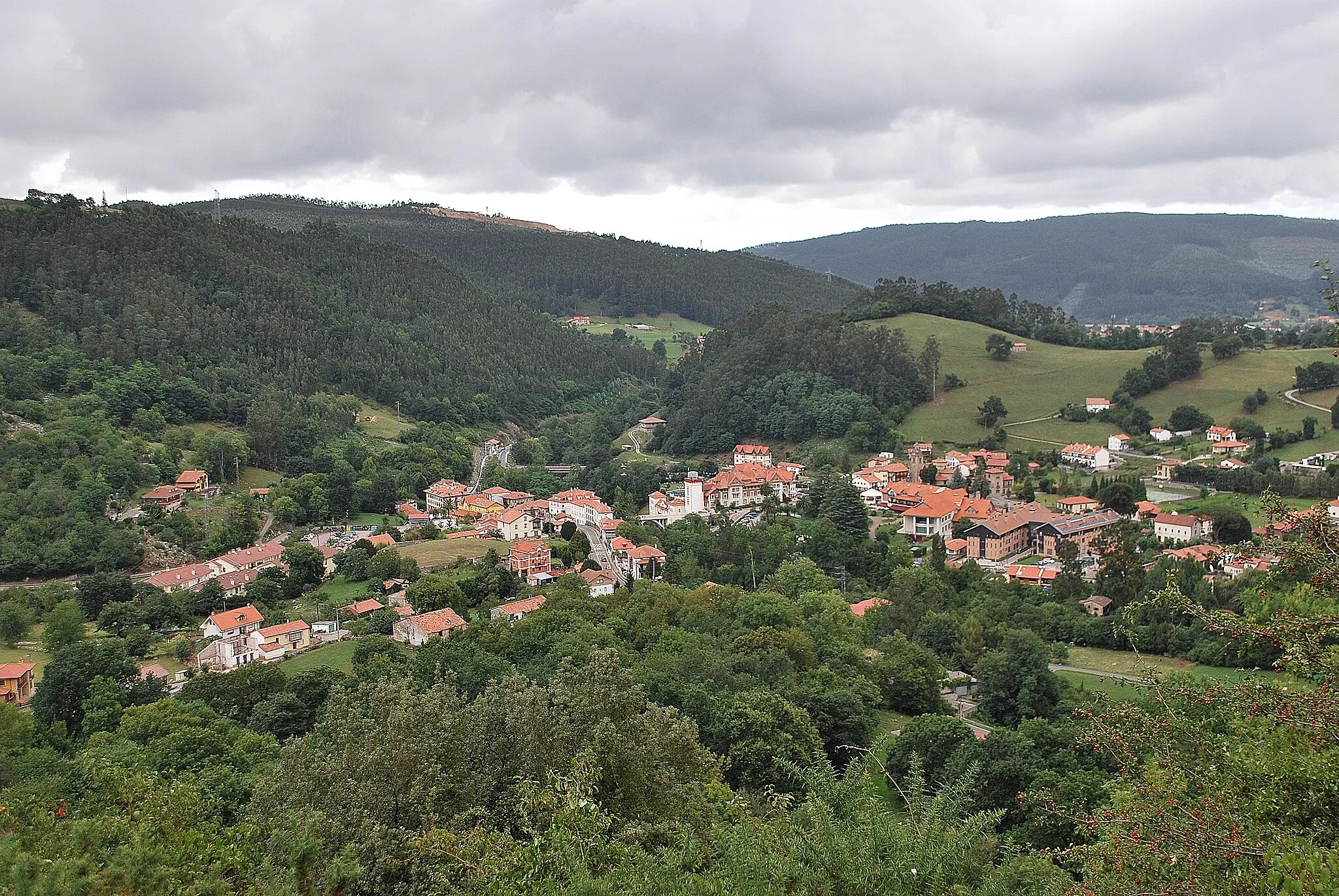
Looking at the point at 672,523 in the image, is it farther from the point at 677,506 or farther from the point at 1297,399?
the point at 1297,399

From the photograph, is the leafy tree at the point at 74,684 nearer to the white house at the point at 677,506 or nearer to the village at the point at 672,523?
the village at the point at 672,523

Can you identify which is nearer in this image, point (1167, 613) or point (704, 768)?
point (704, 768)

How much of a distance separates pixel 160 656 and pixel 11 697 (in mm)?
4466

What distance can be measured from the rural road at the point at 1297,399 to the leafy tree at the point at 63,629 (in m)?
55.1

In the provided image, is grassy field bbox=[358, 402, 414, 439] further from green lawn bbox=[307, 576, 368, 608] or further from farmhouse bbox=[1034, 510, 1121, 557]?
farmhouse bbox=[1034, 510, 1121, 557]

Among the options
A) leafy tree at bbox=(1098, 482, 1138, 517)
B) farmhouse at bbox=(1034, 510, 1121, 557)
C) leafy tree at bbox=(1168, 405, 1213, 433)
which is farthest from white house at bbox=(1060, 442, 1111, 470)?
farmhouse at bbox=(1034, 510, 1121, 557)

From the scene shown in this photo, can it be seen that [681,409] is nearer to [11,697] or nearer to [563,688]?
[11,697]

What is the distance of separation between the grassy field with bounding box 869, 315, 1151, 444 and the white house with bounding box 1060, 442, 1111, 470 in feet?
10.4

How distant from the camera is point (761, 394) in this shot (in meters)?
64.0

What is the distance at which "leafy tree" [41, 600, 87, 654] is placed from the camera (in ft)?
88.1

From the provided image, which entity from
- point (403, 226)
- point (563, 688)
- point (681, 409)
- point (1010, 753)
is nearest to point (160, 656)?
point (563, 688)

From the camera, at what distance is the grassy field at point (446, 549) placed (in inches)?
1442

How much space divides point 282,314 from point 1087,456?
174 ft

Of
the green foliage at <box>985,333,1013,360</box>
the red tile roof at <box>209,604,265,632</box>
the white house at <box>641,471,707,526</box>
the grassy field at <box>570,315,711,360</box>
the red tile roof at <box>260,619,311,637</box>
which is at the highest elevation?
the grassy field at <box>570,315,711,360</box>
